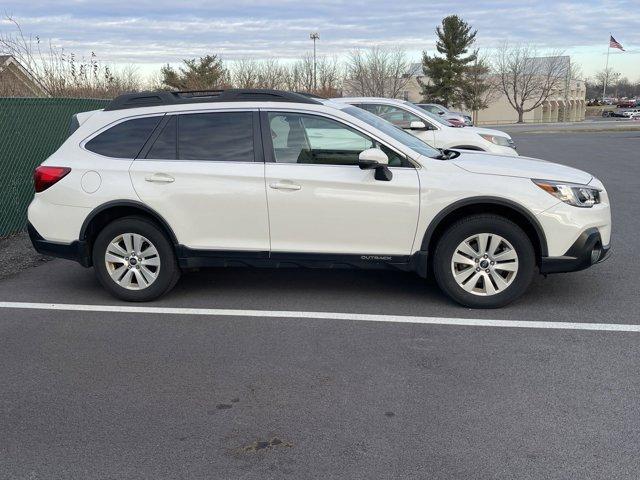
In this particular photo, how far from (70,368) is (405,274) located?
3518mm

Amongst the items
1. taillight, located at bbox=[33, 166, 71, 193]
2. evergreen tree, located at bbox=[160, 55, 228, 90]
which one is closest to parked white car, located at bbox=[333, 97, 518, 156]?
taillight, located at bbox=[33, 166, 71, 193]

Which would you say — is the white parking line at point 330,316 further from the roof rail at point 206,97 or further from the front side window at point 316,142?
the roof rail at point 206,97

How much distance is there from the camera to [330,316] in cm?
571

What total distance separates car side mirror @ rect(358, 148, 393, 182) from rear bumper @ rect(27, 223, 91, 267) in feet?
8.71

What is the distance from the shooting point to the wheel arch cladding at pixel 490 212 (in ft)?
18.3

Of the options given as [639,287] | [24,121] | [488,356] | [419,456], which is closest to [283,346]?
[488,356]

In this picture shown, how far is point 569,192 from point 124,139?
155 inches

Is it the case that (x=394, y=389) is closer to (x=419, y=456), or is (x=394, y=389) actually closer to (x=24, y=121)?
(x=419, y=456)

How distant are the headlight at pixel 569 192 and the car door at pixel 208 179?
2.39 meters

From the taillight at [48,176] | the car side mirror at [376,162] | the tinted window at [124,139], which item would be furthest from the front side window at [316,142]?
the taillight at [48,176]

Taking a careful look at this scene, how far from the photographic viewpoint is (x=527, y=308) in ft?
19.0

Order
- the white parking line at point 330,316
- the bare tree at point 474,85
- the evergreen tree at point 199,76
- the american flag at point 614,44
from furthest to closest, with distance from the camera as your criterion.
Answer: the bare tree at point 474,85
the american flag at point 614,44
the evergreen tree at point 199,76
the white parking line at point 330,316

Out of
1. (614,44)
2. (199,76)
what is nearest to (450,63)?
(614,44)

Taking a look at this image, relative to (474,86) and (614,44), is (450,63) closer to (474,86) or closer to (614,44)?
(474,86)
